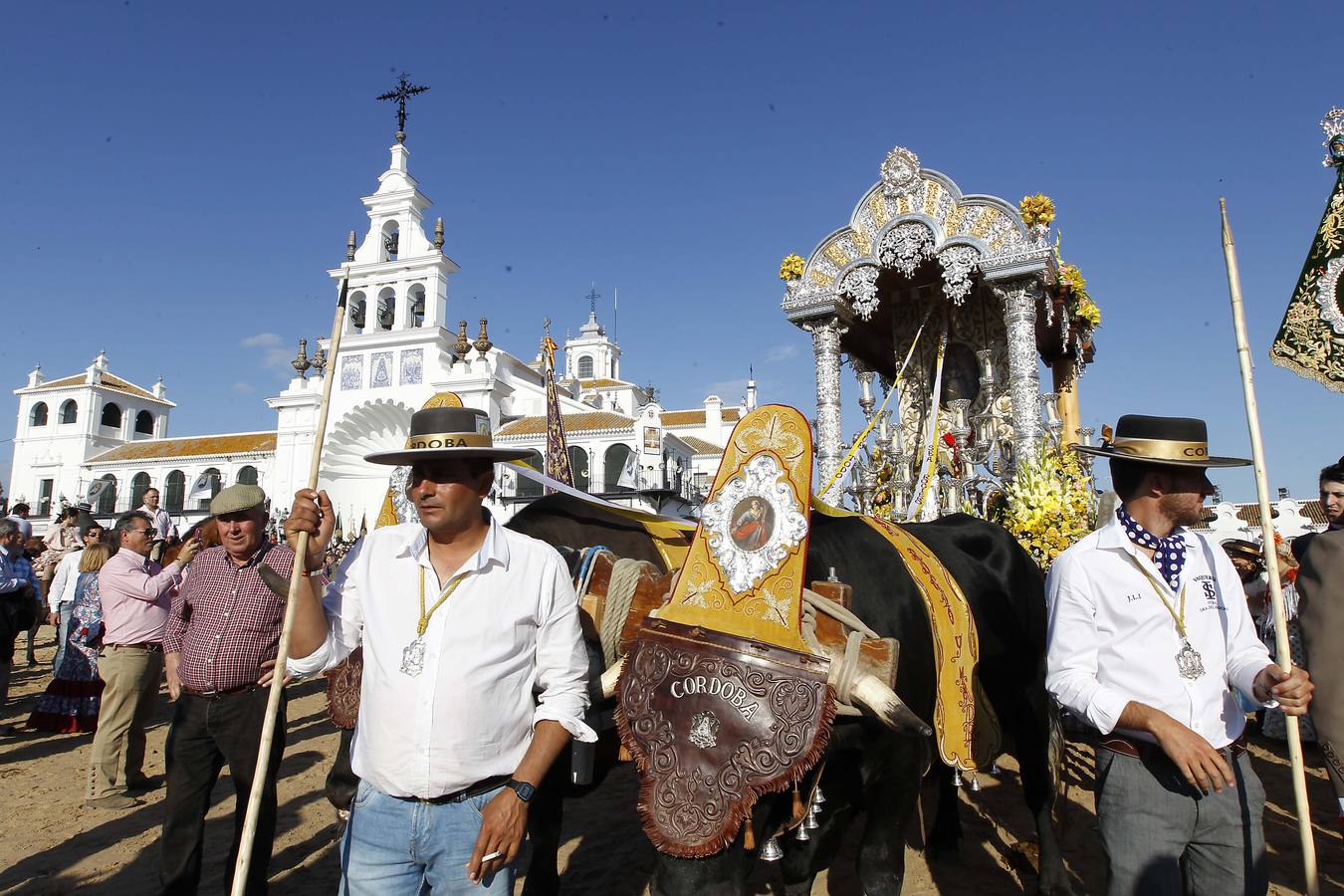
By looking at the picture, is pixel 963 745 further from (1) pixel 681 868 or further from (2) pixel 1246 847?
(1) pixel 681 868

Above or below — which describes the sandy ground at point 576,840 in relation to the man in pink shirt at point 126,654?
below

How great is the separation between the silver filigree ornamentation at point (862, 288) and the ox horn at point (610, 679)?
9.14 m

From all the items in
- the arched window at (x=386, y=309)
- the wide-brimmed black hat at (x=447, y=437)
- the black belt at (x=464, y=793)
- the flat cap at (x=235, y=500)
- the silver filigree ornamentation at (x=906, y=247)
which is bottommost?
the black belt at (x=464, y=793)

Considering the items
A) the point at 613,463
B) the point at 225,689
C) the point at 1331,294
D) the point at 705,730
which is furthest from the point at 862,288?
the point at 613,463

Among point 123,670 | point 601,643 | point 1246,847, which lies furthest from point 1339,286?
point 123,670

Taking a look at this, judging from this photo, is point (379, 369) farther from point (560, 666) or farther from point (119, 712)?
point (560, 666)

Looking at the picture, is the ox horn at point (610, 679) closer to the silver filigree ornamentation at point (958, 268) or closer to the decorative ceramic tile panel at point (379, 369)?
the silver filigree ornamentation at point (958, 268)

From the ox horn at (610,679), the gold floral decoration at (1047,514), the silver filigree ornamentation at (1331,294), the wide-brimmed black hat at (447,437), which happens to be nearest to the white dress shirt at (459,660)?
the wide-brimmed black hat at (447,437)

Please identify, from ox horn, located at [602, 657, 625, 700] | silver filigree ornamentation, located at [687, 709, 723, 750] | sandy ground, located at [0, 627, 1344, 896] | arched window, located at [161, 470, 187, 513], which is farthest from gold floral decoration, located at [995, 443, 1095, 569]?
arched window, located at [161, 470, 187, 513]

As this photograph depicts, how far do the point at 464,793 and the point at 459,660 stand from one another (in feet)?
1.19

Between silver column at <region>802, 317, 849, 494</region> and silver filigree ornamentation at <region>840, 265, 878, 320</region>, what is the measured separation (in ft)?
1.70

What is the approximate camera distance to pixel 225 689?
361 centimetres

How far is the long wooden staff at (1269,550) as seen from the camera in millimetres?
2143

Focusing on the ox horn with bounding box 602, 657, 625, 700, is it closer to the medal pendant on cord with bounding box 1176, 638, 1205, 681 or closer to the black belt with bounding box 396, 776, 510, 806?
the black belt with bounding box 396, 776, 510, 806
